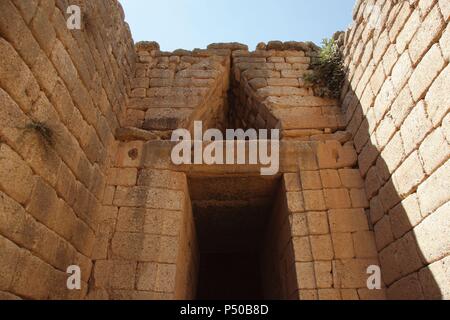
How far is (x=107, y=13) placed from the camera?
4496 millimetres

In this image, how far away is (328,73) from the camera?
5715mm

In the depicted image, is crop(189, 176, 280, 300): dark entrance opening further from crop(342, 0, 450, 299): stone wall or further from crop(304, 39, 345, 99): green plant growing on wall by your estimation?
crop(304, 39, 345, 99): green plant growing on wall

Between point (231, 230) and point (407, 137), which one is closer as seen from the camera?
point (407, 137)

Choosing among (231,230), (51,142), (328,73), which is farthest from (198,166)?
(328,73)

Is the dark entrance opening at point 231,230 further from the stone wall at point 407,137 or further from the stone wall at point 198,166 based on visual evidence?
the stone wall at point 407,137

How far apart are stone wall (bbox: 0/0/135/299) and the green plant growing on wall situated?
11.7ft

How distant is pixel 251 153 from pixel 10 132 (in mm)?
3180

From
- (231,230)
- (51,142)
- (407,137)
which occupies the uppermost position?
(231,230)

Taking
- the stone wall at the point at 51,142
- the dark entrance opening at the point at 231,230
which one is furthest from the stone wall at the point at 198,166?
the dark entrance opening at the point at 231,230

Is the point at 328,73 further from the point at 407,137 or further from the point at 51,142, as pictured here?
the point at 51,142

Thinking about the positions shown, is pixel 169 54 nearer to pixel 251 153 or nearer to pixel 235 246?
pixel 251 153

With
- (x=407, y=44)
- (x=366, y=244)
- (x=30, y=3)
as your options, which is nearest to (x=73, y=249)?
(x=30, y=3)

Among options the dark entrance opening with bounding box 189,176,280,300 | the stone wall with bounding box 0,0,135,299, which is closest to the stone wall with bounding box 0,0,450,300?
the stone wall with bounding box 0,0,135,299

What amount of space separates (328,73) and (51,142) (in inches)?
186
